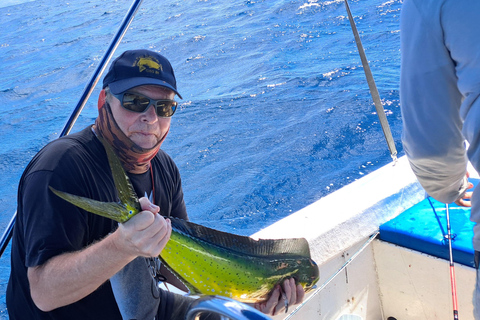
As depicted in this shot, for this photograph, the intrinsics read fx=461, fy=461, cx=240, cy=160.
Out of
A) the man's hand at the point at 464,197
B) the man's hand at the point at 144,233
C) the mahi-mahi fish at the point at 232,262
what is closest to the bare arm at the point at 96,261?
the man's hand at the point at 144,233

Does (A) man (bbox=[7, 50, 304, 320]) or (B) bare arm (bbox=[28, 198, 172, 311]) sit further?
(A) man (bbox=[7, 50, 304, 320])

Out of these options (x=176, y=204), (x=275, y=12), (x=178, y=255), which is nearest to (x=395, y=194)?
(x=176, y=204)

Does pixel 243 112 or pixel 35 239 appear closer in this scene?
pixel 35 239

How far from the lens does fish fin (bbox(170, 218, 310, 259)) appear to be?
1.69 metres

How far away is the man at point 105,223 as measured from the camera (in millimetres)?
1439

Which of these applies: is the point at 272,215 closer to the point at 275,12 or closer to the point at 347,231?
the point at 347,231

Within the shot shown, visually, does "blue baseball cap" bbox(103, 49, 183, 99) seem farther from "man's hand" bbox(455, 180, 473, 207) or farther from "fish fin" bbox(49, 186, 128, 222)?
"man's hand" bbox(455, 180, 473, 207)

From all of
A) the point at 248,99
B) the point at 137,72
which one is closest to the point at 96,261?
the point at 137,72

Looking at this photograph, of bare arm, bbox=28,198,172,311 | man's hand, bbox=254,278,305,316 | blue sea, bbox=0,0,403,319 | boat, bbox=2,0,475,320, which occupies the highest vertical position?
bare arm, bbox=28,198,172,311

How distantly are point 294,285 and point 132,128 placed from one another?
3.02 feet

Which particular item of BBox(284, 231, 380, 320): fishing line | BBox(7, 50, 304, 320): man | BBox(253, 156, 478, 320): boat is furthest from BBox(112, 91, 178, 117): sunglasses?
BBox(284, 231, 380, 320): fishing line

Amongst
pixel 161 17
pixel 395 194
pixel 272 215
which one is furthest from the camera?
pixel 161 17

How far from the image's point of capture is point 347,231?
268cm

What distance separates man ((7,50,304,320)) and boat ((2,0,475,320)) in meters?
0.71
